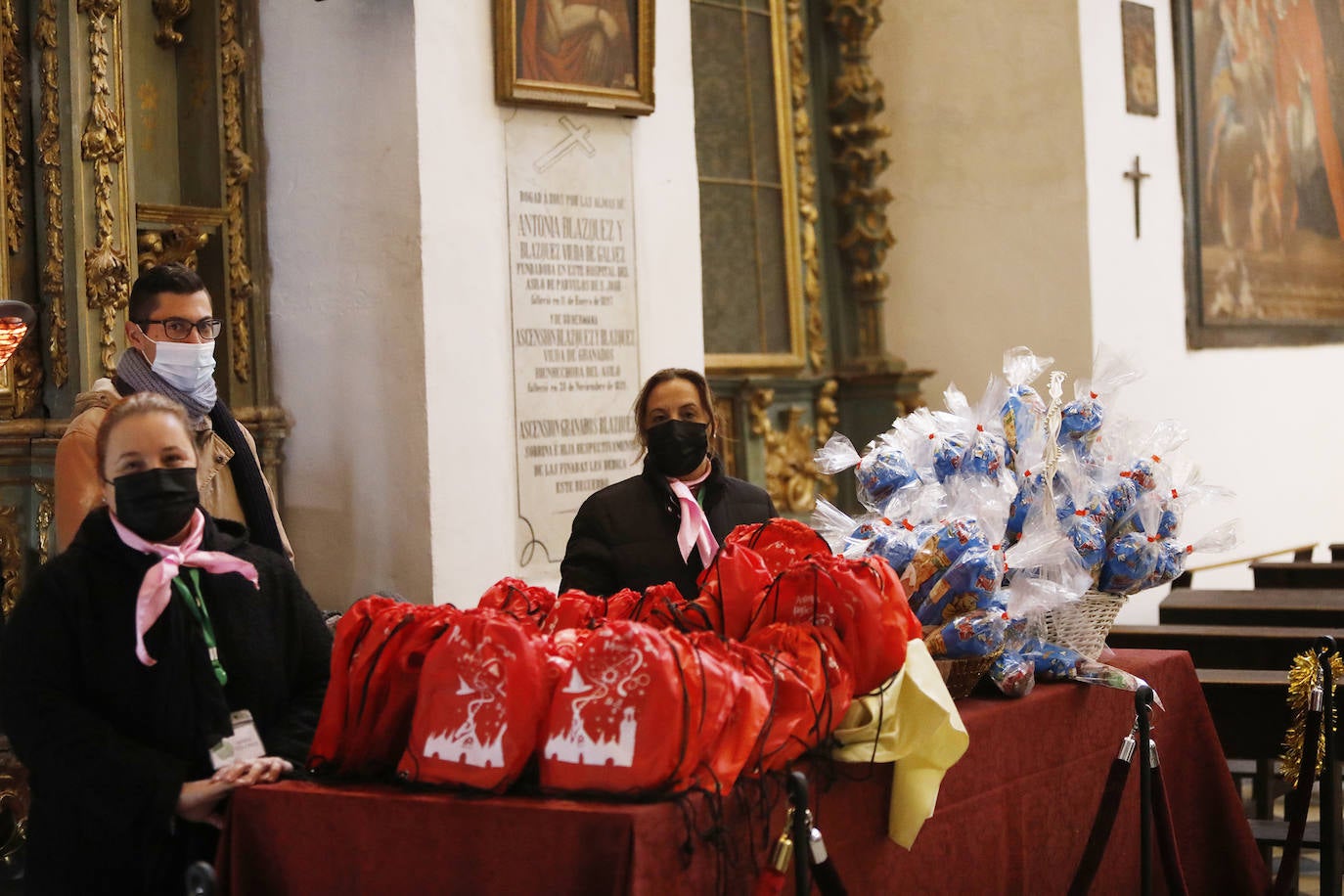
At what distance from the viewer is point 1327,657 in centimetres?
450

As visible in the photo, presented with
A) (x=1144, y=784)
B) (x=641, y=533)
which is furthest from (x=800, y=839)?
(x=641, y=533)

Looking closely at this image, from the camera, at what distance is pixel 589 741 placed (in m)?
2.63

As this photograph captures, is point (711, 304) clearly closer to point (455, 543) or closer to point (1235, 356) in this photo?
point (455, 543)

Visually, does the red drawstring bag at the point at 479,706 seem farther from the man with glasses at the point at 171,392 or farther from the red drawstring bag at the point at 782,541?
the man with glasses at the point at 171,392

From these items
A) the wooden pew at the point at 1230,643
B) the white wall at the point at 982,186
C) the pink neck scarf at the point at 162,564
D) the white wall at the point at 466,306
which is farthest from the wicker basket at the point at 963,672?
the white wall at the point at 982,186

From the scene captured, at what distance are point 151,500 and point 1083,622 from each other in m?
2.30

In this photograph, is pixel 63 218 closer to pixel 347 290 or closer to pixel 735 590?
pixel 347 290

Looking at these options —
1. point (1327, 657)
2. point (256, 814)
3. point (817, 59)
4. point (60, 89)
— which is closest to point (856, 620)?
point (256, 814)

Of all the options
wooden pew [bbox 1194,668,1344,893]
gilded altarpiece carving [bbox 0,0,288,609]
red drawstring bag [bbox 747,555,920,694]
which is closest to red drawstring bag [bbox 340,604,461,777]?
red drawstring bag [bbox 747,555,920,694]

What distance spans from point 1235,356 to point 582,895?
8.71m

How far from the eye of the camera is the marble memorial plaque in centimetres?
652

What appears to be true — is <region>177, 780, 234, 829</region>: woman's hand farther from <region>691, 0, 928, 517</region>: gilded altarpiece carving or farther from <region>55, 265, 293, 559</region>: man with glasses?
<region>691, 0, 928, 517</region>: gilded altarpiece carving

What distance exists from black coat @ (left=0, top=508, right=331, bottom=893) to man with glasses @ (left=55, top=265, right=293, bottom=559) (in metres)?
0.78

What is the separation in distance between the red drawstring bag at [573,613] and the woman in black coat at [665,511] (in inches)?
38.8
